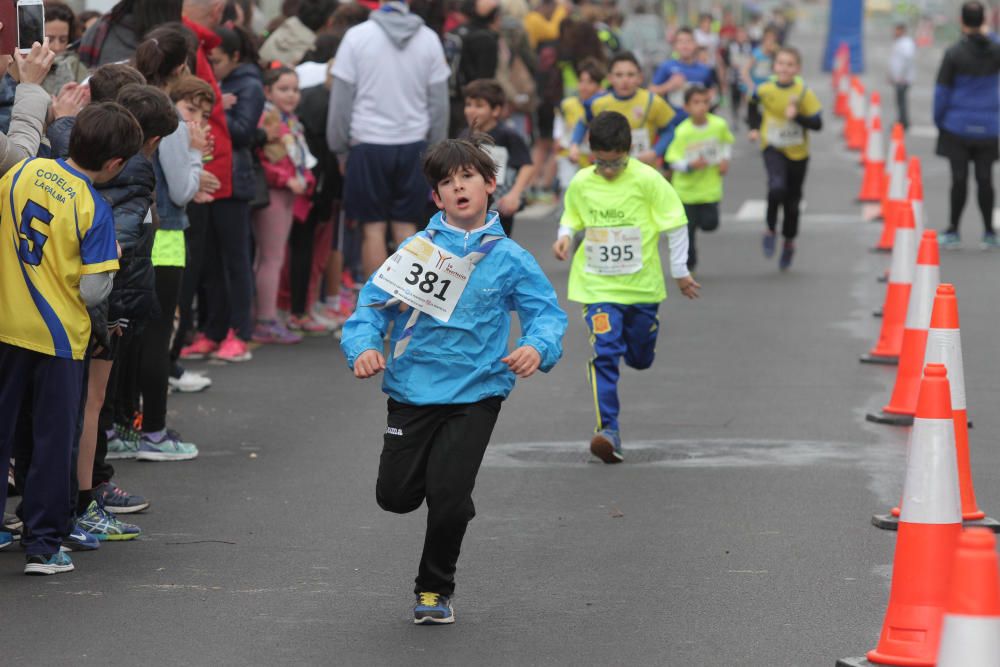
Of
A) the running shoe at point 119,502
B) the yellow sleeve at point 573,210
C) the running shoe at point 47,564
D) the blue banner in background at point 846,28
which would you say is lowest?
the blue banner in background at point 846,28

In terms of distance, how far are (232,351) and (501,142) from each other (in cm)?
213

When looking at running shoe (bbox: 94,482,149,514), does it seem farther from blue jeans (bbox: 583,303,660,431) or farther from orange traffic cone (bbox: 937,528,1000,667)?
orange traffic cone (bbox: 937,528,1000,667)

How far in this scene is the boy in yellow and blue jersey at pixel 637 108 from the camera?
14.5 meters

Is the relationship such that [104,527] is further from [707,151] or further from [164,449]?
[707,151]

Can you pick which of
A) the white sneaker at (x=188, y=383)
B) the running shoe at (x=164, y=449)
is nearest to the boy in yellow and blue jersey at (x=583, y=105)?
the white sneaker at (x=188, y=383)

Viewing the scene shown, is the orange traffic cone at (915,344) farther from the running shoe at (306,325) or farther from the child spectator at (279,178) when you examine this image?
the running shoe at (306,325)

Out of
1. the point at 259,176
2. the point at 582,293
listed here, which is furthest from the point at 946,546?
the point at 259,176

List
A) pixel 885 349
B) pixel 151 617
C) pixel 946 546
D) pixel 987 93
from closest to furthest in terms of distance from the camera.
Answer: pixel 946 546, pixel 151 617, pixel 885 349, pixel 987 93

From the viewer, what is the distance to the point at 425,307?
6.24 m

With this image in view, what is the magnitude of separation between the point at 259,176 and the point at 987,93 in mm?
8422

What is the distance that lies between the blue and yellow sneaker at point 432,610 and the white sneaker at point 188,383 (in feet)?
16.1

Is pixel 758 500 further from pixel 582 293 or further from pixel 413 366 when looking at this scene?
pixel 413 366

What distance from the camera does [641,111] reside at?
1459cm

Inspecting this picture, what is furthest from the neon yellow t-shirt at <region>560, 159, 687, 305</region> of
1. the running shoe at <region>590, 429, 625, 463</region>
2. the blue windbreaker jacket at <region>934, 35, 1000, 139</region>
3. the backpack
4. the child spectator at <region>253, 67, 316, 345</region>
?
the backpack
